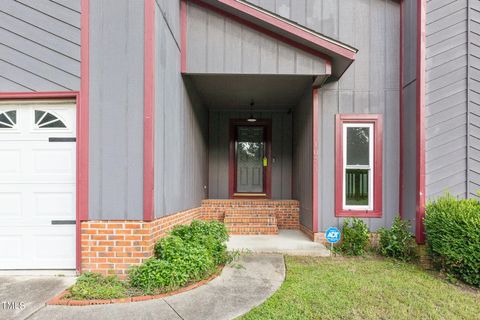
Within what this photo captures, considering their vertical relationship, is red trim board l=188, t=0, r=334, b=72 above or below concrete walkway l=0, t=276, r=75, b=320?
above

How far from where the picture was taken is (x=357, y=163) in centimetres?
550

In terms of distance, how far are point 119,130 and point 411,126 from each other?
473 cm

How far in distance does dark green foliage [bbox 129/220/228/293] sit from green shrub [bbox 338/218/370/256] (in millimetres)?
2225

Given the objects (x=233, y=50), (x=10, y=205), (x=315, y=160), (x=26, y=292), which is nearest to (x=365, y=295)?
(x=315, y=160)

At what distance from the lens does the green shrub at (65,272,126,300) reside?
3.12 meters

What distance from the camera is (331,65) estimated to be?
511 cm

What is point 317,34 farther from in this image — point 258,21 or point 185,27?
point 185,27

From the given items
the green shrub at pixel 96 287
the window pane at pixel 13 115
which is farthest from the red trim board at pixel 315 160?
the window pane at pixel 13 115

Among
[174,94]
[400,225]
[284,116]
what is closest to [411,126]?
[400,225]

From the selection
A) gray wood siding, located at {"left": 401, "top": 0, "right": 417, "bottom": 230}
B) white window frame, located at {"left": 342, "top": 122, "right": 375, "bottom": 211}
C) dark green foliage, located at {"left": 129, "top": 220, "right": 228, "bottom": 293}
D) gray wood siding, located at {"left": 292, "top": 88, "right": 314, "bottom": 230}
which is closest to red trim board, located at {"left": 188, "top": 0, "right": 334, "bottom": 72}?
gray wood siding, located at {"left": 292, "top": 88, "right": 314, "bottom": 230}

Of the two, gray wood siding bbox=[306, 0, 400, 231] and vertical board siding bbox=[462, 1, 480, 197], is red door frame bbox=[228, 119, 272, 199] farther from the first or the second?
vertical board siding bbox=[462, 1, 480, 197]

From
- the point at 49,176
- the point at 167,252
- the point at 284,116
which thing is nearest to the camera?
the point at 167,252

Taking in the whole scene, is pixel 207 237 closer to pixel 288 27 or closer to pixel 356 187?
pixel 356 187

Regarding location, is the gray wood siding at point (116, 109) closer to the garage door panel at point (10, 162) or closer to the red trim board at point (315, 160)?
the garage door panel at point (10, 162)
